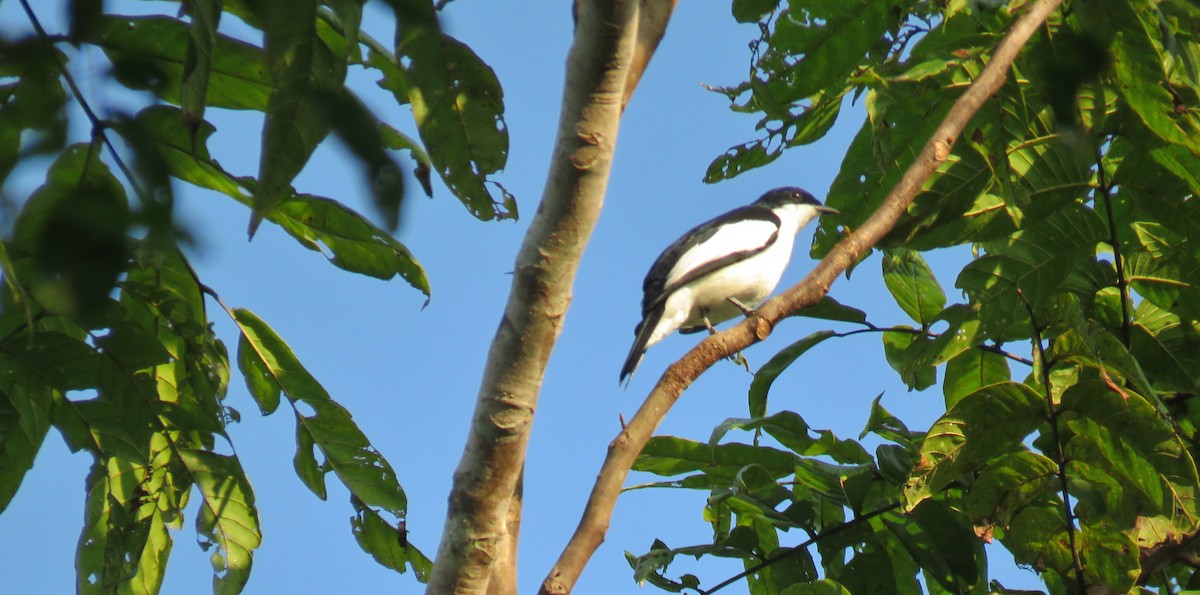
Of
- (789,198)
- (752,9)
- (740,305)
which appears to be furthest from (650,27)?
(789,198)

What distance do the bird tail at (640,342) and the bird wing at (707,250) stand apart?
0.05 m

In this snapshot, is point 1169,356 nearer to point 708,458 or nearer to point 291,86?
point 708,458

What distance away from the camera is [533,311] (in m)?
1.86

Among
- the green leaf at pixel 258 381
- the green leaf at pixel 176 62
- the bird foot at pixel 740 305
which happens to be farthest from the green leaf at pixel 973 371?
the bird foot at pixel 740 305

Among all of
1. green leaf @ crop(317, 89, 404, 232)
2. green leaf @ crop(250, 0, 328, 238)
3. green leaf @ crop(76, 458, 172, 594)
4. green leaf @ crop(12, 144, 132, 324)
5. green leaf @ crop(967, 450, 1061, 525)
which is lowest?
green leaf @ crop(12, 144, 132, 324)

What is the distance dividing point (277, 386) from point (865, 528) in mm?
1472

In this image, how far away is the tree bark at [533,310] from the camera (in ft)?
5.72

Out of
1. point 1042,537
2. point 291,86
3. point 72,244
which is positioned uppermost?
point 1042,537

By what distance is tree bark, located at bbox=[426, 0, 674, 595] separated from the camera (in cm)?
174

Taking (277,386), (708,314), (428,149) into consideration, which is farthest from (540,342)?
(708,314)

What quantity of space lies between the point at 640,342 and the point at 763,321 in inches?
175

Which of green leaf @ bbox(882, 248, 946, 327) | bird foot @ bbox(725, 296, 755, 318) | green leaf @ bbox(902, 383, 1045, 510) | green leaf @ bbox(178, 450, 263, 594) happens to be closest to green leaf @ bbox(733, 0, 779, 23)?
green leaf @ bbox(882, 248, 946, 327)

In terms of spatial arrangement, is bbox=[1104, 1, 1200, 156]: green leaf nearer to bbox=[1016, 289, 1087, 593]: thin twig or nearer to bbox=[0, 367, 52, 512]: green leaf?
bbox=[1016, 289, 1087, 593]: thin twig

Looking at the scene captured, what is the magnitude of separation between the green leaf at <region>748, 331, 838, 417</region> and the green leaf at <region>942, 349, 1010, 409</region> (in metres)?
0.37
